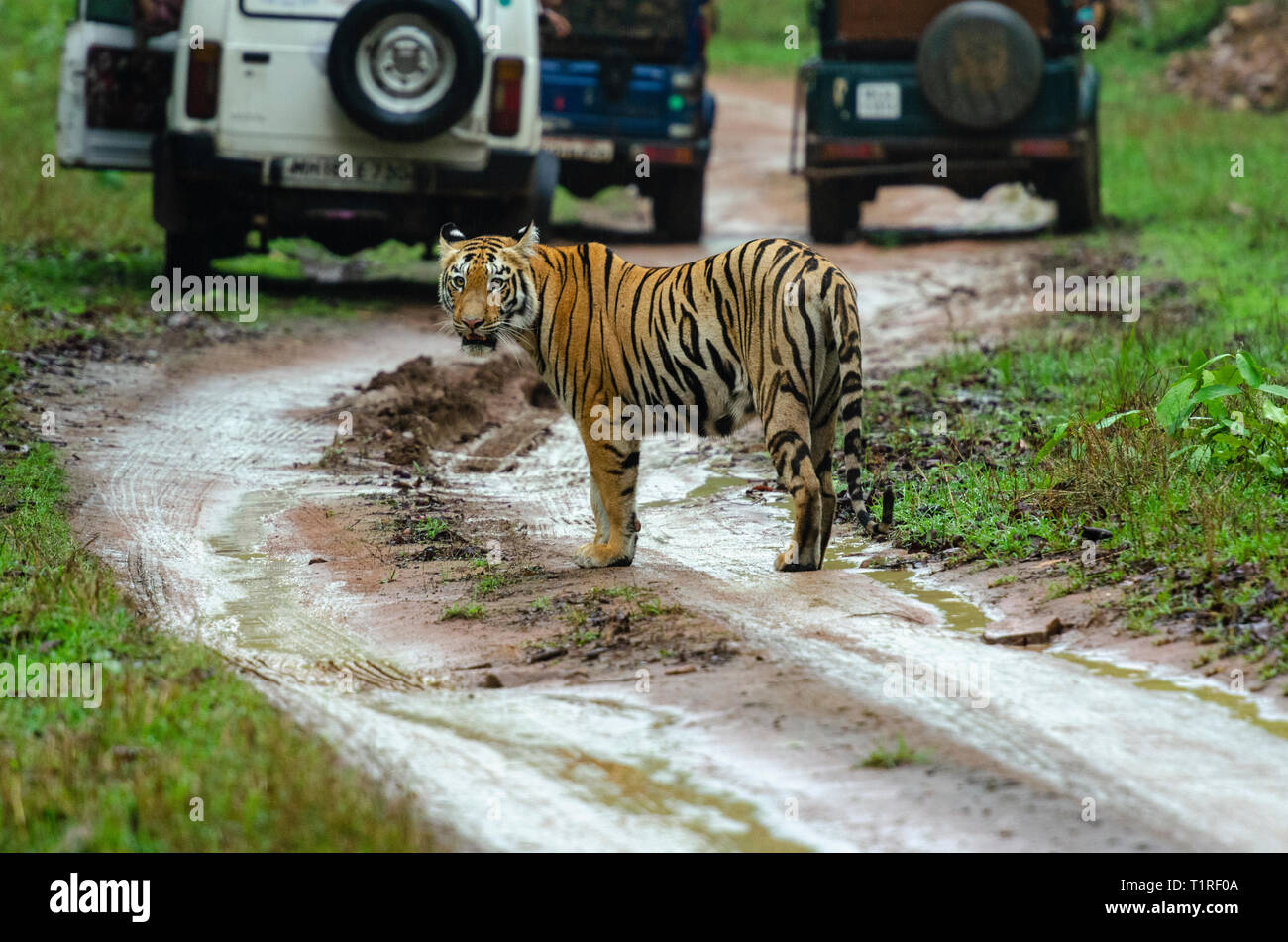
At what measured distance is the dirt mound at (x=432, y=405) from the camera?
8.50 m

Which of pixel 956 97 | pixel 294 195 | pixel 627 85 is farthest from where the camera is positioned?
pixel 627 85

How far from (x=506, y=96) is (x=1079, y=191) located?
5998 mm

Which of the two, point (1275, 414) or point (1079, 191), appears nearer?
point (1275, 414)

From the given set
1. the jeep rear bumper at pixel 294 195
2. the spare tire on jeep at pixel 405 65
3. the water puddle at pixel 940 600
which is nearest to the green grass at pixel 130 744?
the water puddle at pixel 940 600

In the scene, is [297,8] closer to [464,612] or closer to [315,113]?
[315,113]

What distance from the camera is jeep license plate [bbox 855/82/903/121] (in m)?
14.3

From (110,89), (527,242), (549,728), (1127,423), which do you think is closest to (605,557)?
(527,242)

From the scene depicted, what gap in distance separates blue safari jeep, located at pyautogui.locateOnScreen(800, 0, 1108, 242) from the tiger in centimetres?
803

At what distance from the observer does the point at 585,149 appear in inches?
593

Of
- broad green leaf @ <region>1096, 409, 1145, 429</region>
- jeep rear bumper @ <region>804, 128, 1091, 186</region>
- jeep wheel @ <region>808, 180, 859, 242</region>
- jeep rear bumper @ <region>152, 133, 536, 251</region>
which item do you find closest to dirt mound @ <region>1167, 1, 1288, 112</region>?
jeep rear bumper @ <region>804, 128, 1091, 186</region>

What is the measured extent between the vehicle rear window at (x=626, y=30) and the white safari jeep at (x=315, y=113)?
367 centimetres

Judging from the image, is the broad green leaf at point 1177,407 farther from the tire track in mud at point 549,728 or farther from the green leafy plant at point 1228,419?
the tire track in mud at point 549,728

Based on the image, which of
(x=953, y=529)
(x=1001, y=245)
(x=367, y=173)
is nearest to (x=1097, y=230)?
(x=1001, y=245)
